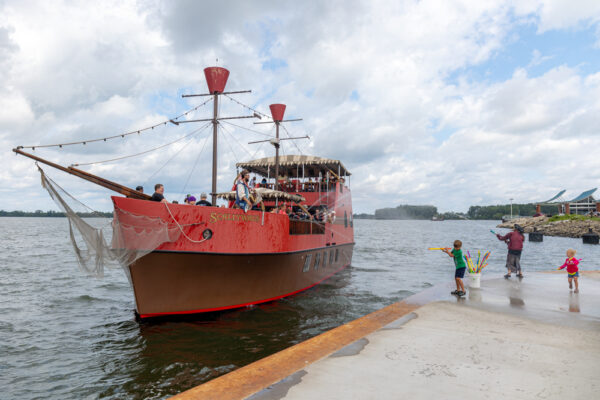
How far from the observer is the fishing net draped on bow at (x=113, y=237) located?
732 centimetres

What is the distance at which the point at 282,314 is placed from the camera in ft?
33.8

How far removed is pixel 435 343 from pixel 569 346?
1865mm

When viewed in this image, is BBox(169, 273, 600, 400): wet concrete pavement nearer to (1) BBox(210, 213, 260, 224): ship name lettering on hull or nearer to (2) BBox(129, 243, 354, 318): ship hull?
(2) BBox(129, 243, 354, 318): ship hull

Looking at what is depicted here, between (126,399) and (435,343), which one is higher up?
(435,343)

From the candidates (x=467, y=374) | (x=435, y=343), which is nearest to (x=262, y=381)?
(x=467, y=374)

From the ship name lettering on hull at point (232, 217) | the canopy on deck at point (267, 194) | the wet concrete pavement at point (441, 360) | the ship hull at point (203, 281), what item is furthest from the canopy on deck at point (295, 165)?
the wet concrete pavement at point (441, 360)

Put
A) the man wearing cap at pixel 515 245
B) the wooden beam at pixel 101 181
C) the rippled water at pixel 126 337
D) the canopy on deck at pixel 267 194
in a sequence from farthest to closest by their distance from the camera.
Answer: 1. the canopy on deck at pixel 267 194
2. the man wearing cap at pixel 515 245
3. the wooden beam at pixel 101 181
4. the rippled water at pixel 126 337

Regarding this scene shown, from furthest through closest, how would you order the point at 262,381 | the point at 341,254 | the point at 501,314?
the point at 341,254
the point at 501,314
the point at 262,381

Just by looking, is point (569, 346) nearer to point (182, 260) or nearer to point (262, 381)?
point (262, 381)

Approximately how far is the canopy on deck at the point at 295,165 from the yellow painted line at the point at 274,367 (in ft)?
38.6

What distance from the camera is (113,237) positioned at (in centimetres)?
Answer: 791

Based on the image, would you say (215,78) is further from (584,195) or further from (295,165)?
(584,195)

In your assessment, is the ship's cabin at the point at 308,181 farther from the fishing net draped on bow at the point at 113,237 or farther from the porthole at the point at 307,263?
the fishing net draped on bow at the point at 113,237

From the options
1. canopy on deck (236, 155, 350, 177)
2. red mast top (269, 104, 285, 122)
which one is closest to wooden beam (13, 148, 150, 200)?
canopy on deck (236, 155, 350, 177)
